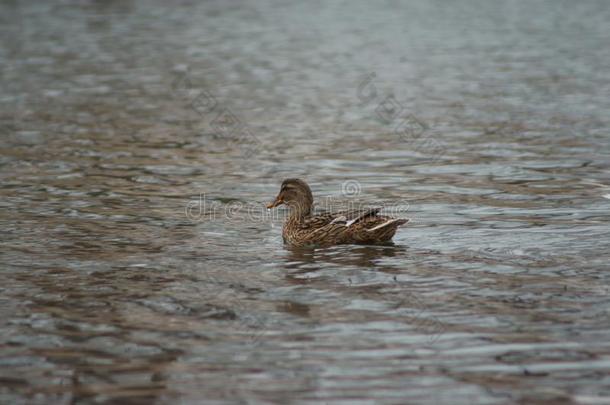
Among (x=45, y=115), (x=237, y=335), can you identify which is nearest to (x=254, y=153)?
(x=45, y=115)

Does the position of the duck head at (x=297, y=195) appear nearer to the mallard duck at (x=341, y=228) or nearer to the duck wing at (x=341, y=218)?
the mallard duck at (x=341, y=228)

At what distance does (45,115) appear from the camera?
23.9m

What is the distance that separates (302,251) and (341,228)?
57cm

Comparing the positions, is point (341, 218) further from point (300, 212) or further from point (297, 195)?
point (297, 195)

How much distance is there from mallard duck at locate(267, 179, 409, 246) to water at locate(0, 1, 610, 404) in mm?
224

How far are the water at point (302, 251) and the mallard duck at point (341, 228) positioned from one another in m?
0.22

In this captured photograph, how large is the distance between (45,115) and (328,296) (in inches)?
594

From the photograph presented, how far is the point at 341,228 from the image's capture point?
1291 cm

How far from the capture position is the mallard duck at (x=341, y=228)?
12.8m

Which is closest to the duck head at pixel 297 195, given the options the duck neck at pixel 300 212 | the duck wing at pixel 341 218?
the duck neck at pixel 300 212

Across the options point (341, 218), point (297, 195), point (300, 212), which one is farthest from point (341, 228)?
point (297, 195)

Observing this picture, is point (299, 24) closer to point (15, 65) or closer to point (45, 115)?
point (15, 65)

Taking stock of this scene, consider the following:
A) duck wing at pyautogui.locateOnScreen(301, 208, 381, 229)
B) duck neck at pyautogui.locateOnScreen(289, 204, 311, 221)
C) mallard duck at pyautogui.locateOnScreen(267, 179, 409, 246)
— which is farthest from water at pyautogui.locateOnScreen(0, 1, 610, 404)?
duck neck at pyautogui.locateOnScreen(289, 204, 311, 221)

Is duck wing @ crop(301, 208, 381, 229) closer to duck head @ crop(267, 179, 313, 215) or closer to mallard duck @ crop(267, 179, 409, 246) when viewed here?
mallard duck @ crop(267, 179, 409, 246)
